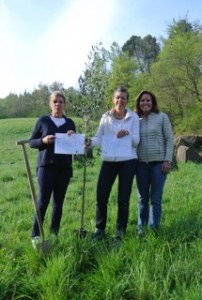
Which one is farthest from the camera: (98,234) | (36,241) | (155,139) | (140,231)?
(98,234)

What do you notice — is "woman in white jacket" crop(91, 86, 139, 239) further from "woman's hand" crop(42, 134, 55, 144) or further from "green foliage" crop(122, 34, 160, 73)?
"green foliage" crop(122, 34, 160, 73)

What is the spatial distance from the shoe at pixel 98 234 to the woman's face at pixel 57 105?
1.78 meters

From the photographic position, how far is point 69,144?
17.5 ft

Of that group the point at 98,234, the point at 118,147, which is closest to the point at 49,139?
the point at 118,147

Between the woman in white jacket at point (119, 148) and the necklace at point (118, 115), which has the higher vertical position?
the necklace at point (118, 115)

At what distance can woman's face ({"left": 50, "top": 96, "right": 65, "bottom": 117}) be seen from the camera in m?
5.46

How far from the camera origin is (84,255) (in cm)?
497

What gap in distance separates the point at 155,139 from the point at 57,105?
1463 millimetres

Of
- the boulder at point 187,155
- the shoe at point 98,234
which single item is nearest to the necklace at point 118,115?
the shoe at point 98,234

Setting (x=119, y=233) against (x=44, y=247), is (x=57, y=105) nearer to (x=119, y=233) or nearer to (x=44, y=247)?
(x=44, y=247)

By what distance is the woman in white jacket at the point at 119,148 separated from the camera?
550 cm

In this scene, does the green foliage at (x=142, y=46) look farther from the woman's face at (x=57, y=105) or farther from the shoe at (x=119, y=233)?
the shoe at (x=119, y=233)

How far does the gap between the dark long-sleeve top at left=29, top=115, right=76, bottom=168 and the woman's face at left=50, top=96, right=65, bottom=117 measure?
12cm

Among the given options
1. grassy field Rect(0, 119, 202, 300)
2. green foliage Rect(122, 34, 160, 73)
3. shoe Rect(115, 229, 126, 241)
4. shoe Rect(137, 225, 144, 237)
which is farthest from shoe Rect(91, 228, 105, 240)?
green foliage Rect(122, 34, 160, 73)
